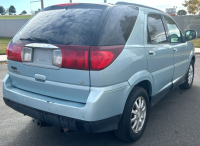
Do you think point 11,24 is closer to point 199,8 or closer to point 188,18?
point 188,18

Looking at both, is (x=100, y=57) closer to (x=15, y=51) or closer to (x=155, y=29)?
(x=15, y=51)

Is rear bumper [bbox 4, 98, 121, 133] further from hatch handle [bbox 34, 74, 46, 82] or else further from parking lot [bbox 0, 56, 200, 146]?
parking lot [bbox 0, 56, 200, 146]

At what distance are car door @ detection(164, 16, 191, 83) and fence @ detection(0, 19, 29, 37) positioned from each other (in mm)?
22025

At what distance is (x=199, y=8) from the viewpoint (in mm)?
29547

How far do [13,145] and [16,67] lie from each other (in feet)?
3.44

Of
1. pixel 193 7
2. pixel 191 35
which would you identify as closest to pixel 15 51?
pixel 191 35

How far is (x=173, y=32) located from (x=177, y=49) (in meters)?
0.38

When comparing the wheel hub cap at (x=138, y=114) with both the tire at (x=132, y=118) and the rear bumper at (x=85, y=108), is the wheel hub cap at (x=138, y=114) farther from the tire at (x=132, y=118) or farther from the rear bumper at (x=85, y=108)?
the rear bumper at (x=85, y=108)

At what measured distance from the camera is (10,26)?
80.6ft

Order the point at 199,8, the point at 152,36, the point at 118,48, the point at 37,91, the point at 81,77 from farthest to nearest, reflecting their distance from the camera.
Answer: the point at 199,8 < the point at 152,36 < the point at 37,91 < the point at 118,48 < the point at 81,77

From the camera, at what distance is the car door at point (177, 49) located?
4.29 m

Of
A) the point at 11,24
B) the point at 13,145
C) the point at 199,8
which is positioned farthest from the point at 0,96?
the point at 199,8

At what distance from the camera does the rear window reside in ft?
8.53

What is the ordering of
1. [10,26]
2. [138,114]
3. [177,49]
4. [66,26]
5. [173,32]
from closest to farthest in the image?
[66,26], [138,114], [177,49], [173,32], [10,26]
